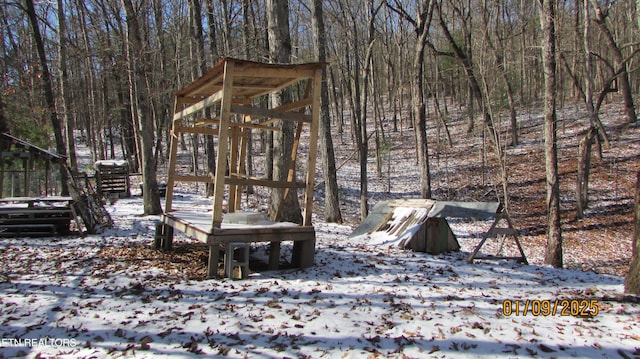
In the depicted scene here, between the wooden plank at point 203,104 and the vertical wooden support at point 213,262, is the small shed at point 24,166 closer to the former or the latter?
the wooden plank at point 203,104

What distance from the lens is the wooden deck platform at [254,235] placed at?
5.48 metres

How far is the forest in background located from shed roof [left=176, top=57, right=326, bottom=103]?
2.25m

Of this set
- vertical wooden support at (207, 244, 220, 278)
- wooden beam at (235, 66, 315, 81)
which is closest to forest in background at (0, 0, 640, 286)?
wooden beam at (235, 66, 315, 81)

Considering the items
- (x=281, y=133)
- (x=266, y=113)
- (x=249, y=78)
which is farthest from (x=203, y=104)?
(x=281, y=133)

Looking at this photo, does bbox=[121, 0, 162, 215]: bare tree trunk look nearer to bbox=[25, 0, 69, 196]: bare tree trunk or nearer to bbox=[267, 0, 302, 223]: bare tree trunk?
bbox=[25, 0, 69, 196]: bare tree trunk

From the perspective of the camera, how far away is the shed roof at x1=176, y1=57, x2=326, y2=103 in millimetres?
5535

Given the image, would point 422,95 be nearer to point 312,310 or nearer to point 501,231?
point 501,231

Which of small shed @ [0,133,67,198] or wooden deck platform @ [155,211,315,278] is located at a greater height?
small shed @ [0,133,67,198]

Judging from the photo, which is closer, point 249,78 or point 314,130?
point 314,130
